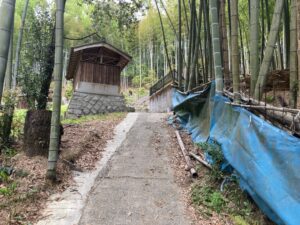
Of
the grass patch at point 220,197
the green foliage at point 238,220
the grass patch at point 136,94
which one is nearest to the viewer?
the green foliage at point 238,220

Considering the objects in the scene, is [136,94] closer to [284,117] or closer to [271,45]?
[271,45]

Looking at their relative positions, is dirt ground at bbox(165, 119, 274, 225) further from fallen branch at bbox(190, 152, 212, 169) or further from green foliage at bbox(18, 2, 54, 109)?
green foliage at bbox(18, 2, 54, 109)

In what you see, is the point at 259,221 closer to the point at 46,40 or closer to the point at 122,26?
the point at 46,40

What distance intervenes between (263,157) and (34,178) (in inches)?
105

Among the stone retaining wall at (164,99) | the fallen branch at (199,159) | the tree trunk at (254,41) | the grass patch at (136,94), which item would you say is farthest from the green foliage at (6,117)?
the grass patch at (136,94)

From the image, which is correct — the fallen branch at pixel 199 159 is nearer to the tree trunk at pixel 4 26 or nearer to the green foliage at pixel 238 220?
the green foliage at pixel 238 220

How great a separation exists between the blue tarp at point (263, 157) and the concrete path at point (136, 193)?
82cm

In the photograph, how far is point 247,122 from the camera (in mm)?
2752

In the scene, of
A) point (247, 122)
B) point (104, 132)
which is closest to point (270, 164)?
point (247, 122)

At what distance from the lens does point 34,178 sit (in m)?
3.52

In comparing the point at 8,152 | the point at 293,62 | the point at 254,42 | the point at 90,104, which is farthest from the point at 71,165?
the point at 90,104

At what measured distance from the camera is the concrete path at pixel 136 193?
2.93 meters

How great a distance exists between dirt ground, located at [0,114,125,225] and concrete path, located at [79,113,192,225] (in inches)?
16.9

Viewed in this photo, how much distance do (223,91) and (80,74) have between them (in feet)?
27.5
